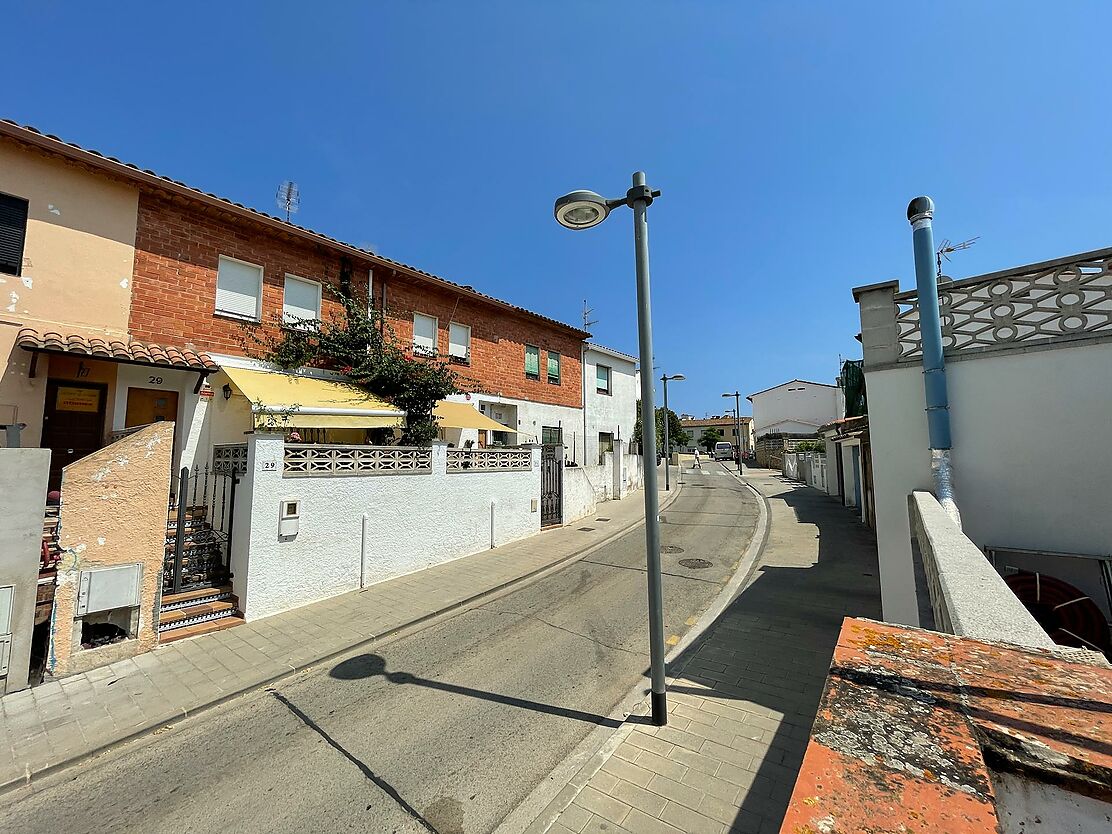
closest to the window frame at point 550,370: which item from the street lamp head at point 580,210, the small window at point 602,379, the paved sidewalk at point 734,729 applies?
the small window at point 602,379

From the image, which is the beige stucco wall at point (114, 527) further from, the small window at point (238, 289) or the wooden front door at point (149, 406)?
the small window at point (238, 289)

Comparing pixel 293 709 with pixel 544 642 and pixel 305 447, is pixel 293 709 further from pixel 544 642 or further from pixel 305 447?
pixel 305 447

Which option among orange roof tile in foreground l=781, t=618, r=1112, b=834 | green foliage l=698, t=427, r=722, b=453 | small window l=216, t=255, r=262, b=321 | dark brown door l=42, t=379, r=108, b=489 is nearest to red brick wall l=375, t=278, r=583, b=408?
small window l=216, t=255, r=262, b=321

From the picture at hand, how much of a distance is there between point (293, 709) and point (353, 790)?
1747 mm

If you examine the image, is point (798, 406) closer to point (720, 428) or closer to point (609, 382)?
point (720, 428)

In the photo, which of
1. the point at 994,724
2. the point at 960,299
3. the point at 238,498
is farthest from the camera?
the point at 238,498

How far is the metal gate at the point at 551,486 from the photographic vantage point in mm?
14922

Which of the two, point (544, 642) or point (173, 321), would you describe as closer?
point (544, 642)

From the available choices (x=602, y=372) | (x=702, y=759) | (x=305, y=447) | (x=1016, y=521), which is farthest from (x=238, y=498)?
(x=602, y=372)

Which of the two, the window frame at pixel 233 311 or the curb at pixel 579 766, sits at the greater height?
the window frame at pixel 233 311

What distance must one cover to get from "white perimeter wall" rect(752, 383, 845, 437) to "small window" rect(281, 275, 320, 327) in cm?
5572

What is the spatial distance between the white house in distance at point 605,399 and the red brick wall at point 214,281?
7.68 m

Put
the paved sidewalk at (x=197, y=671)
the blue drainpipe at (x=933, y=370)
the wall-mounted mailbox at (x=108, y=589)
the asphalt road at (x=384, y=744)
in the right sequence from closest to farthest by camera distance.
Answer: the asphalt road at (x=384, y=744) < the paved sidewalk at (x=197, y=671) < the wall-mounted mailbox at (x=108, y=589) < the blue drainpipe at (x=933, y=370)

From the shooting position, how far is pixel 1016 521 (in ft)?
20.9
